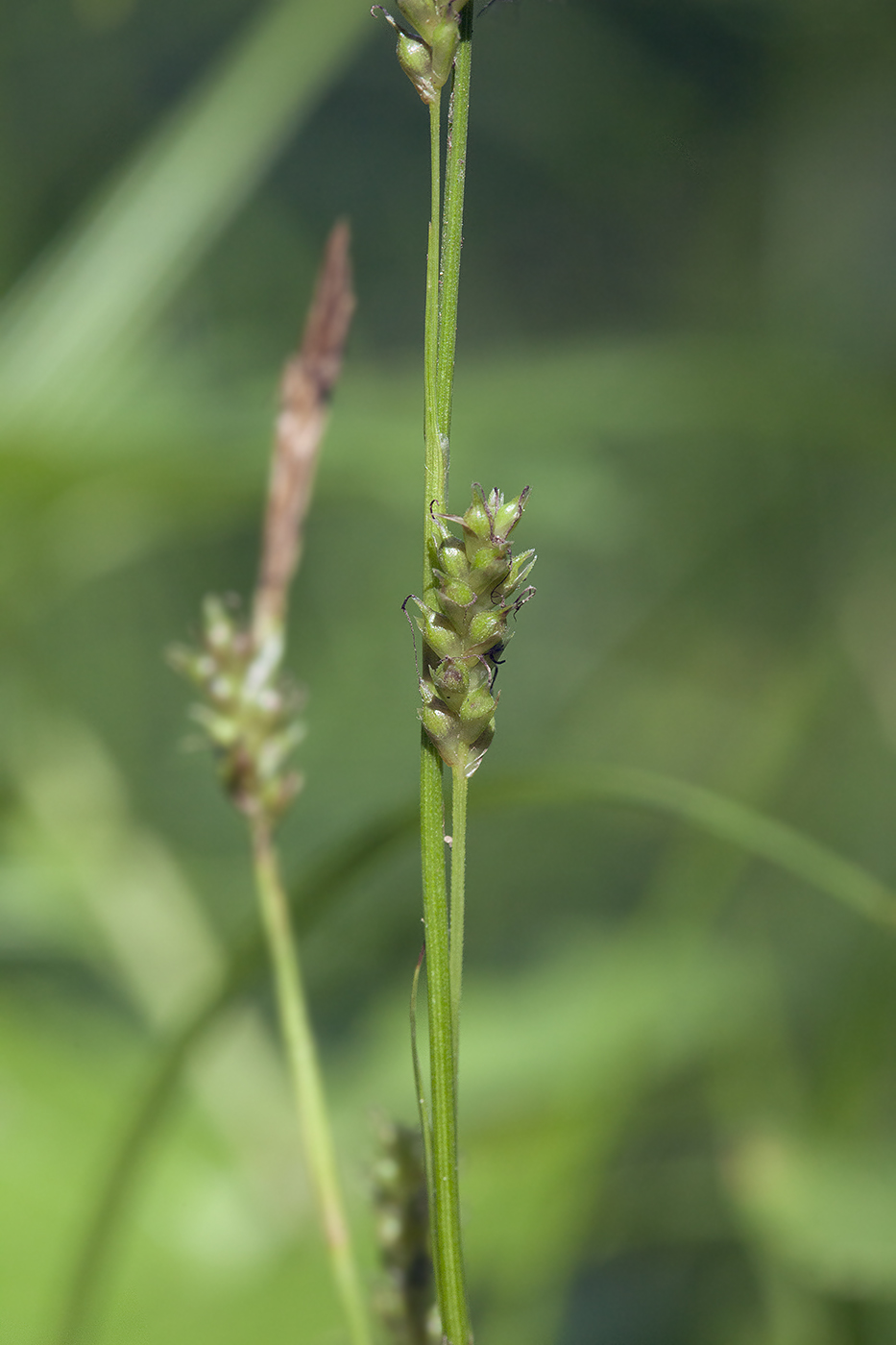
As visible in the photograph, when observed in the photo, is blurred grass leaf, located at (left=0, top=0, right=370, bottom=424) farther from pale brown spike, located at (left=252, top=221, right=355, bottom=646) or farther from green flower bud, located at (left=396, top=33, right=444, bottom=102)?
green flower bud, located at (left=396, top=33, right=444, bottom=102)

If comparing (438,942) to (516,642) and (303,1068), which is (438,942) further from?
A: (516,642)

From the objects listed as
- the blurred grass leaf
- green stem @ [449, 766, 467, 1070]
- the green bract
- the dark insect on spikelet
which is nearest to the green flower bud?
the green bract

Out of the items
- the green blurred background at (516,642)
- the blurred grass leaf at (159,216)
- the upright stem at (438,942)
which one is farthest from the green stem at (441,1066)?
the blurred grass leaf at (159,216)

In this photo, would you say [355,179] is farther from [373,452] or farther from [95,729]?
[373,452]

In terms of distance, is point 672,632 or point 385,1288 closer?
point 385,1288

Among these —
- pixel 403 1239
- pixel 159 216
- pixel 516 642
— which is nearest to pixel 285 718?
pixel 403 1239

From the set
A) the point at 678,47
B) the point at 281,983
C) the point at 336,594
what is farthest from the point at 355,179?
the point at 281,983
